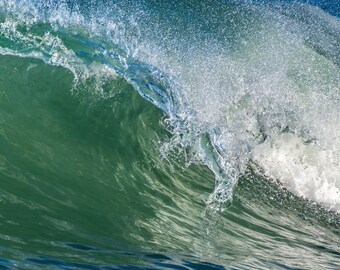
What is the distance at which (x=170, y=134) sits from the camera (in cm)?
633

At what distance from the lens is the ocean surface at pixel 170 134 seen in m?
4.68

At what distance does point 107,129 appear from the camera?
20.1ft

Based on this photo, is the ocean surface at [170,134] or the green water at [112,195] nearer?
the green water at [112,195]

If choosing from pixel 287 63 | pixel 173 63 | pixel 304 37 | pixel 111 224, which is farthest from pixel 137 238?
pixel 304 37

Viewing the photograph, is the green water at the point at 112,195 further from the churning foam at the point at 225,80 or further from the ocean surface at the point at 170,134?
the churning foam at the point at 225,80

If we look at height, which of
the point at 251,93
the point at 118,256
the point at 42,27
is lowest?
the point at 118,256

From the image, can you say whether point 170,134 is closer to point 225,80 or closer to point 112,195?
point 225,80

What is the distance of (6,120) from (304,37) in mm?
4107

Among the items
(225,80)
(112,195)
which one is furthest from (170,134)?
(112,195)

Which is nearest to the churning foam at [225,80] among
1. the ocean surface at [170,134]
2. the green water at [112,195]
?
the ocean surface at [170,134]

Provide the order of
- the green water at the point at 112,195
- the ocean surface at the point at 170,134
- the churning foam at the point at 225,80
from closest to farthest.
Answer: the green water at the point at 112,195, the ocean surface at the point at 170,134, the churning foam at the point at 225,80

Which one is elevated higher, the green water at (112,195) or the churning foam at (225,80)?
the churning foam at (225,80)

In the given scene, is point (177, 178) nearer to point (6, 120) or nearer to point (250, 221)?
point (250, 221)

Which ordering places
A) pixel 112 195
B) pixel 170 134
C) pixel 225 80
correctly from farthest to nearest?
1. pixel 225 80
2. pixel 170 134
3. pixel 112 195
